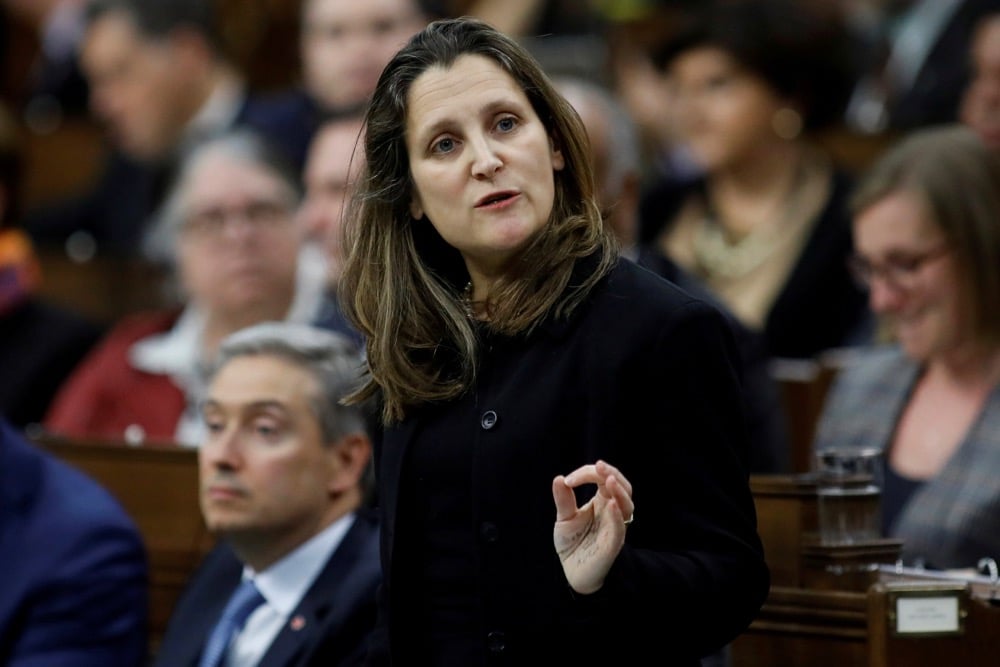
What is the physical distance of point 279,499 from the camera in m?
3.27

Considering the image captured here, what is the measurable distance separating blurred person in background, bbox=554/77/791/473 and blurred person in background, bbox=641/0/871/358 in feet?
2.44

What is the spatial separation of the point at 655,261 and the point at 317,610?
1177mm

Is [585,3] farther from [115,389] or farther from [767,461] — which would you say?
[767,461]

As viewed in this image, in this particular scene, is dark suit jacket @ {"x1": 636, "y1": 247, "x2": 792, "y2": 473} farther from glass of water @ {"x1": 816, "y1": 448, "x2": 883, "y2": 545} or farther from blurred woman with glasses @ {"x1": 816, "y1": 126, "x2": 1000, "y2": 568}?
glass of water @ {"x1": 816, "y1": 448, "x2": 883, "y2": 545}

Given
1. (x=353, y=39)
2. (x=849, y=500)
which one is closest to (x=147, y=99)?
(x=353, y=39)

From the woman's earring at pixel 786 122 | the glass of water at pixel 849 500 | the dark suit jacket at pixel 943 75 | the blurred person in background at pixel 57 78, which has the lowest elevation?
the glass of water at pixel 849 500

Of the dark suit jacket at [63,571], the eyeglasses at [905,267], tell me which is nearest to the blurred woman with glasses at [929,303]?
the eyeglasses at [905,267]

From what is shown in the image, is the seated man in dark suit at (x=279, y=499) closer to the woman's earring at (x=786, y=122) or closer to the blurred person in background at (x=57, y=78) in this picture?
the woman's earring at (x=786, y=122)

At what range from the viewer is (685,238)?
17.5 ft

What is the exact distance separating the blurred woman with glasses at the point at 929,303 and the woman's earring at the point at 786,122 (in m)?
1.41

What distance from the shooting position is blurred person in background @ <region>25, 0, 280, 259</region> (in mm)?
6461

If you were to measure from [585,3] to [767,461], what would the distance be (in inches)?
147

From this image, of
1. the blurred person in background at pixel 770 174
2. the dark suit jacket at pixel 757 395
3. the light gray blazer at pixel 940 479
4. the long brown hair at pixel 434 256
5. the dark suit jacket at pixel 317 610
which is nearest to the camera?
the long brown hair at pixel 434 256

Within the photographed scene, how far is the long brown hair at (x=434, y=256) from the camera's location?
223cm
